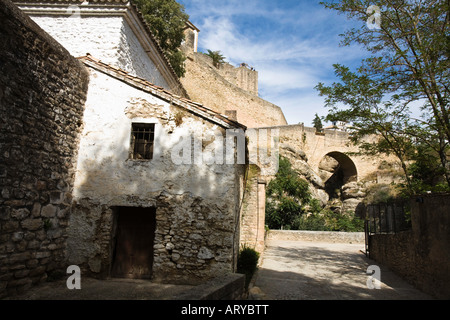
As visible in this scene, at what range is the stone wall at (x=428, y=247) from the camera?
6742 mm

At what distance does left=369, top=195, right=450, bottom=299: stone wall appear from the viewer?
22.1ft

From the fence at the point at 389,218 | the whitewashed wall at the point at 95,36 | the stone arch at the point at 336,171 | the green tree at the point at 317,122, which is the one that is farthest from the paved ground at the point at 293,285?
the green tree at the point at 317,122

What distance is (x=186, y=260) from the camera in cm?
607

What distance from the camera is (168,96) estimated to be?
22.2 feet

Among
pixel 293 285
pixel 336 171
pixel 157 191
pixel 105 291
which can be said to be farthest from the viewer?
pixel 336 171

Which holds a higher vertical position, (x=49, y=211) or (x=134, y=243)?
(x=49, y=211)

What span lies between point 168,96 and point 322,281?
6.83 m

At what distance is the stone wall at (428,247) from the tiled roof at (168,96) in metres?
5.14

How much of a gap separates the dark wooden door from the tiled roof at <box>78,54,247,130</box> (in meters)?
2.53

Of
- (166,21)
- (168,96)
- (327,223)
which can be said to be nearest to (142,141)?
(168,96)

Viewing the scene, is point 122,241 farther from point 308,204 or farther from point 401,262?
point 308,204

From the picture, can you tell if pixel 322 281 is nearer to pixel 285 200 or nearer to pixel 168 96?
pixel 168 96

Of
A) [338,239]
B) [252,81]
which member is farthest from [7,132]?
[252,81]

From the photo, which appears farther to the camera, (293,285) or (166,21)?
(166,21)
